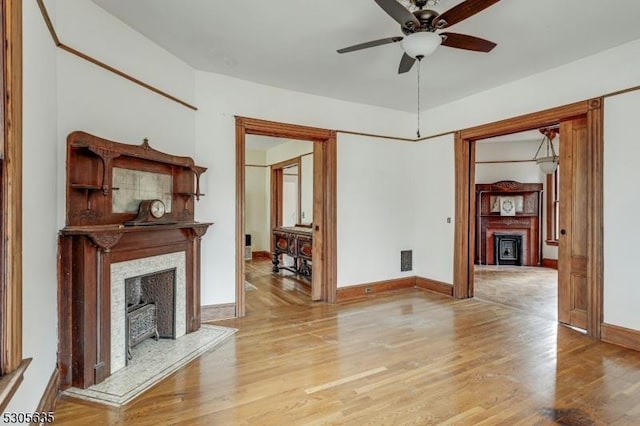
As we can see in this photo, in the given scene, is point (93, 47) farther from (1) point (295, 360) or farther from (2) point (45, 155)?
(1) point (295, 360)

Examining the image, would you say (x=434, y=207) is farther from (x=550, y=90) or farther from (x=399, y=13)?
(x=399, y=13)

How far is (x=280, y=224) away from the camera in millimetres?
7867

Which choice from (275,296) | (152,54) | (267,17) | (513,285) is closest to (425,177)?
(513,285)

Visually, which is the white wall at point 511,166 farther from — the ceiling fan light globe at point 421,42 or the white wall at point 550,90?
the ceiling fan light globe at point 421,42

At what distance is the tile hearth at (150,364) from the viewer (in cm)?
221

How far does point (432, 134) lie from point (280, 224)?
4063 mm

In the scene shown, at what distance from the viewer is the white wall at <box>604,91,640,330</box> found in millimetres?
3037

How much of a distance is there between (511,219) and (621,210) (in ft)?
15.9

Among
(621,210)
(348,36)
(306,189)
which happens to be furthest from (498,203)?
(348,36)

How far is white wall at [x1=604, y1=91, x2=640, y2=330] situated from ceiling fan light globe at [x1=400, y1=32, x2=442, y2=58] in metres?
2.12

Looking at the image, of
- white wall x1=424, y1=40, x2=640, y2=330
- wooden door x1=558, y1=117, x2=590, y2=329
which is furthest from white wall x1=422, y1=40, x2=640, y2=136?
wooden door x1=558, y1=117, x2=590, y2=329

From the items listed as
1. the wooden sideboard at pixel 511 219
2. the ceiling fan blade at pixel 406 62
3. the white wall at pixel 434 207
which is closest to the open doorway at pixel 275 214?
the white wall at pixel 434 207

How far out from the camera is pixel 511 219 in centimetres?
772

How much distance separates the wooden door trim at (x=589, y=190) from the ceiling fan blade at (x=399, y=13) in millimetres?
2325
